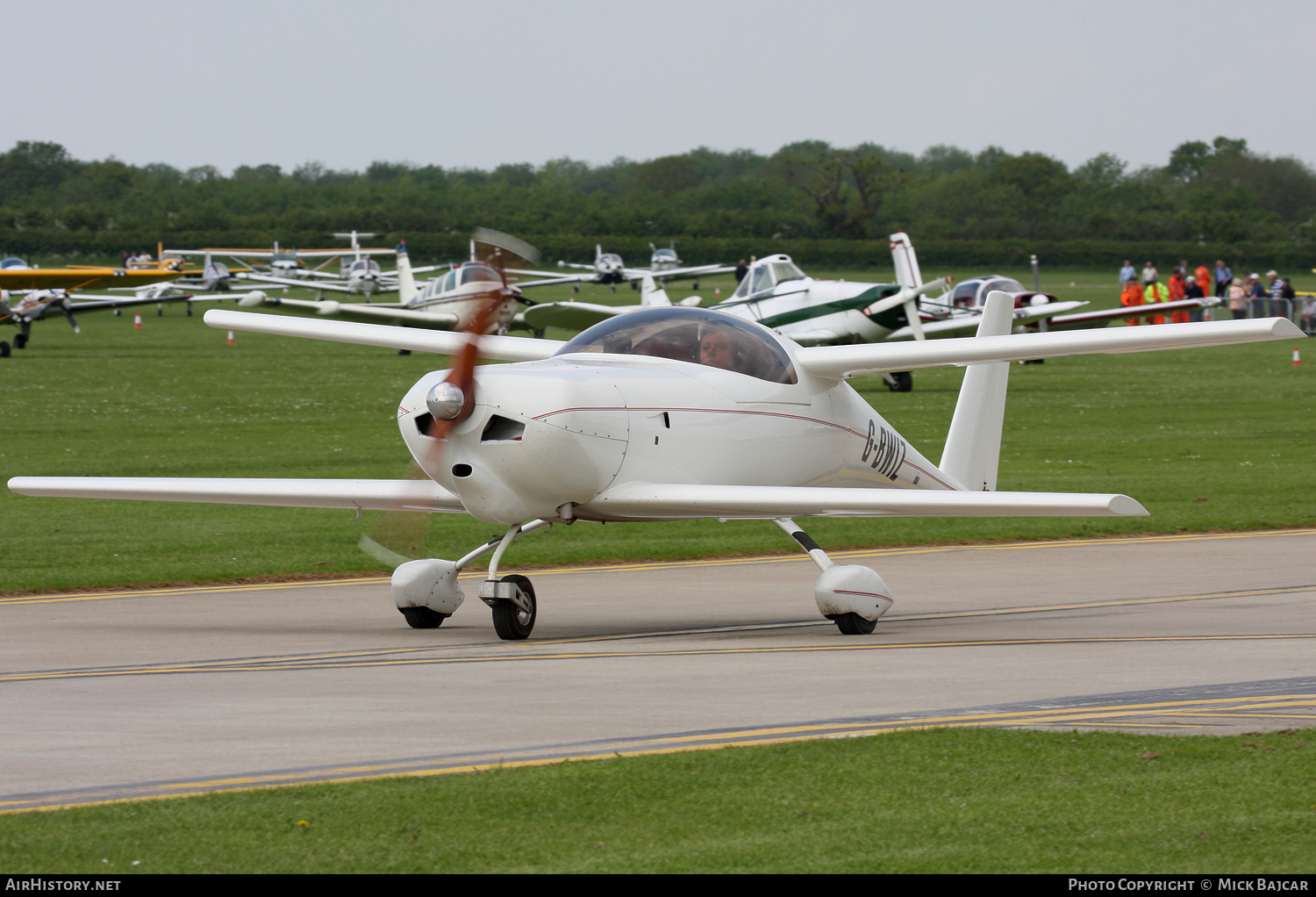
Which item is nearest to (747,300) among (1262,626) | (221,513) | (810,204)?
(221,513)

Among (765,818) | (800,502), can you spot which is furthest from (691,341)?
(765,818)

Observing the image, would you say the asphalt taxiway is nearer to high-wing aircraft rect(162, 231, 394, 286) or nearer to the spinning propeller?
the spinning propeller

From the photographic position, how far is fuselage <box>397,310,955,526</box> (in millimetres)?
10227

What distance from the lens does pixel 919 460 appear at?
47.9ft

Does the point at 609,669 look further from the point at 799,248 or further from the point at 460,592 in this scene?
the point at 799,248

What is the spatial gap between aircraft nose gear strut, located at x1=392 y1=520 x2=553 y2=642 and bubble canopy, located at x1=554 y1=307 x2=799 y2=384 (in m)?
1.50

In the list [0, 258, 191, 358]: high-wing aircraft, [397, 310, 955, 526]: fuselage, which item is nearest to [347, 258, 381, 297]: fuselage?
[0, 258, 191, 358]: high-wing aircraft

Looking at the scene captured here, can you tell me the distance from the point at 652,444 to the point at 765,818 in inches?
211

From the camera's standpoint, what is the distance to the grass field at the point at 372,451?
1655 cm

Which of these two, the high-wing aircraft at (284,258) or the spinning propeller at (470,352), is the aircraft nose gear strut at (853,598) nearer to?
the spinning propeller at (470,352)

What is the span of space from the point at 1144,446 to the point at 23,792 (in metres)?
22.8

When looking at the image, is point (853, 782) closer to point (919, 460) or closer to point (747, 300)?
point (919, 460)

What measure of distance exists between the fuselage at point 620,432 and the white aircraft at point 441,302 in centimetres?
45

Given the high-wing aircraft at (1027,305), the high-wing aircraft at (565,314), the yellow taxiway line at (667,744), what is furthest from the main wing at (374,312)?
the yellow taxiway line at (667,744)
